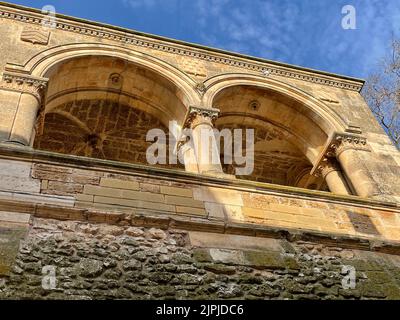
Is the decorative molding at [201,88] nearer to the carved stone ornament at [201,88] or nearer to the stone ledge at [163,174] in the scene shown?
the carved stone ornament at [201,88]

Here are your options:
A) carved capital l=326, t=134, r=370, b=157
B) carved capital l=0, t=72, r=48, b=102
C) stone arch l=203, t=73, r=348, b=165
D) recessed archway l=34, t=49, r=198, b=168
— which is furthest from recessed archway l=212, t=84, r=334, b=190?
carved capital l=0, t=72, r=48, b=102

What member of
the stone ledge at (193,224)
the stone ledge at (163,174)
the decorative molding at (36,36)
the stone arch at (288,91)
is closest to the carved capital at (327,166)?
the stone arch at (288,91)

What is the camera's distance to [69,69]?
808 centimetres

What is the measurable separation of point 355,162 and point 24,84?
5.73 m

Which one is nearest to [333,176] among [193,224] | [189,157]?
[189,157]

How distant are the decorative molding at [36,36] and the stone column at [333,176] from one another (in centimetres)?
573

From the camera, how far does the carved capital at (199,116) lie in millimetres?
7586

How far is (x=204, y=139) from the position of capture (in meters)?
7.25

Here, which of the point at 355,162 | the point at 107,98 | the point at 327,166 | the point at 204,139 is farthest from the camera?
the point at 107,98

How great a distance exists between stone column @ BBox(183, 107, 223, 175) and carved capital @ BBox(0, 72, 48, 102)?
96.5 inches

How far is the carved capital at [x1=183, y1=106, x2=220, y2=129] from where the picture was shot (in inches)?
299

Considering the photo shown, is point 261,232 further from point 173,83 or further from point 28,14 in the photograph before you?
point 28,14

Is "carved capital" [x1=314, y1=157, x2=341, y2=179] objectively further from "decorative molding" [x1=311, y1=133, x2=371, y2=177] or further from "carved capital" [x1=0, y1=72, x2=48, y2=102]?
"carved capital" [x1=0, y1=72, x2=48, y2=102]

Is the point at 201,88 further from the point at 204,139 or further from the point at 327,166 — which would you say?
the point at 327,166
